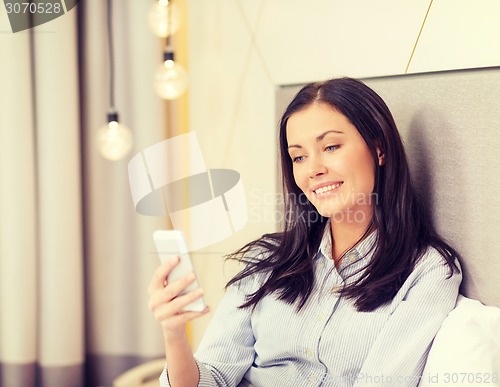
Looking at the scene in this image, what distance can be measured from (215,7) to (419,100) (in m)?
0.95

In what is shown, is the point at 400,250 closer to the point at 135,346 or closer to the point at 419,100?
the point at 419,100

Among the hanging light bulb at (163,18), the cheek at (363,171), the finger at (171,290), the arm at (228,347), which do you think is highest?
the hanging light bulb at (163,18)

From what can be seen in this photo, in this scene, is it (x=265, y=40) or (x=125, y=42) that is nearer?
(x=265, y=40)

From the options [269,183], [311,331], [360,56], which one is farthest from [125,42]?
[311,331]

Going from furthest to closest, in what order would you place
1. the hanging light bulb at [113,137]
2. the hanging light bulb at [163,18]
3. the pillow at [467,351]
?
the hanging light bulb at [163,18]
the hanging light bulb at [113,137]
the pillow at [467,351]

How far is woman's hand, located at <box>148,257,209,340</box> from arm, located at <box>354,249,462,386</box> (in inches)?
13.0

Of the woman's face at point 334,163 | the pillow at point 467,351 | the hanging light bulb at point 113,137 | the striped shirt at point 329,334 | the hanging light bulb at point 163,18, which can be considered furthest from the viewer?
the hanging light bulb at point 163,18

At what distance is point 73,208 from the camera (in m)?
1.93

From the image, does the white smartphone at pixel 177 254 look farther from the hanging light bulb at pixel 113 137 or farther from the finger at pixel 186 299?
the hanging light bulb at pixel 113 137

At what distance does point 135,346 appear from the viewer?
6.92 ft

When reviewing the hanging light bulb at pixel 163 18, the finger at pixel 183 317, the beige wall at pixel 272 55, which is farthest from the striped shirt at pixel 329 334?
the hanging light bulb at pixel 163 18

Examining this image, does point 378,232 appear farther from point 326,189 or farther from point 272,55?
point 272,55

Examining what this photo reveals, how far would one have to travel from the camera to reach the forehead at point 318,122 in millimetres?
1265

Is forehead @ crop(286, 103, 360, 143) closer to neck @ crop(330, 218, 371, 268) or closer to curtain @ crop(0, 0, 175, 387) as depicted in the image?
neck @ crop(330, 218, 371, 268)
